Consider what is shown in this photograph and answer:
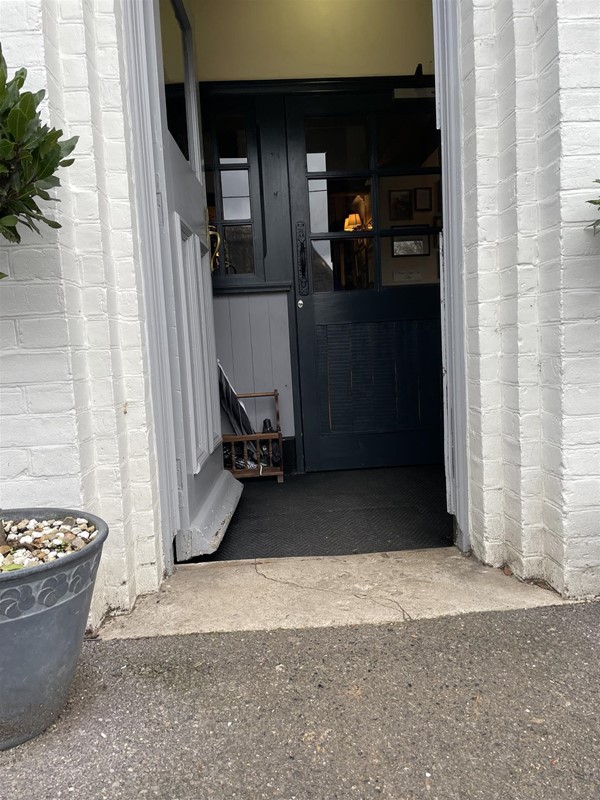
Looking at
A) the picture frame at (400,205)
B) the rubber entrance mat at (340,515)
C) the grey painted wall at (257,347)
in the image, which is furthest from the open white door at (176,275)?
the picture frame at (400,205)

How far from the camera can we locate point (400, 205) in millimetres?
3592

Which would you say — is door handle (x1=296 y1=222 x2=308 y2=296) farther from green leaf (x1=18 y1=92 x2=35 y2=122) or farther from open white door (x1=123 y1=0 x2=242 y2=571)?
green leaf (x1=18 y1=92 x2=35 y2=122)

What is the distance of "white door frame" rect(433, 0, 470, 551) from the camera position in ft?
6.37

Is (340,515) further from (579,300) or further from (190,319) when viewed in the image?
(579,300)

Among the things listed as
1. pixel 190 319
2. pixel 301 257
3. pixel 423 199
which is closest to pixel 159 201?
pixel 190 319

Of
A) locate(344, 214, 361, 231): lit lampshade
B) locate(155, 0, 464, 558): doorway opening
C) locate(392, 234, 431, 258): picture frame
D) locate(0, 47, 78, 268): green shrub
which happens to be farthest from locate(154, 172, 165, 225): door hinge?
locate(392, 234, 431, 258): picture frame

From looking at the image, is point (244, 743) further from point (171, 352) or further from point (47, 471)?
point (171, 352)

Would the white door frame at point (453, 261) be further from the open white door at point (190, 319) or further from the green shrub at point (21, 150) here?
the green shrub at point (21, 150)

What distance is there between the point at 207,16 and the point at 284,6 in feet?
1.54

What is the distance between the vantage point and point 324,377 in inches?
145

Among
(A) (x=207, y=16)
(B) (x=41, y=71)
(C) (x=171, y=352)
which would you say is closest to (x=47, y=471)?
(C) (x=171, y=352)

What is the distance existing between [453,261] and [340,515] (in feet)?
4.67

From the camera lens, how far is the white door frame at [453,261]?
1941 mm

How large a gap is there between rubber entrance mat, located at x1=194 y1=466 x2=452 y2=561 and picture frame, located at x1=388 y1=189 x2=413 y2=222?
1.64 m
